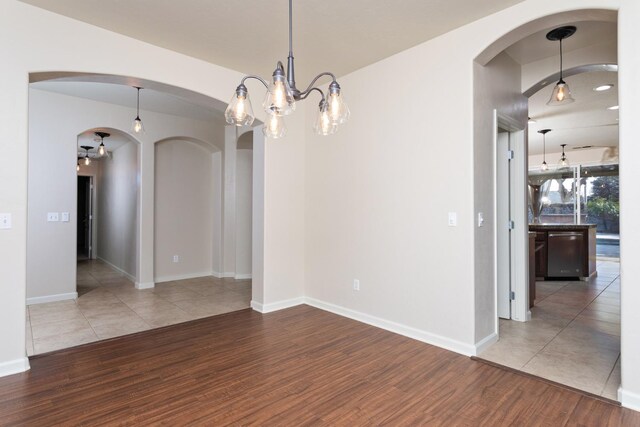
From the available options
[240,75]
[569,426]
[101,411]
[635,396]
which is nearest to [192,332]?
[101,411]

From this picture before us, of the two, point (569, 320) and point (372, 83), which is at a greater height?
point (372, 83)

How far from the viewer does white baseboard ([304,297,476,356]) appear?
3.03 meters

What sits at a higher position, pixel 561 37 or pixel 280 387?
pixel 561 37

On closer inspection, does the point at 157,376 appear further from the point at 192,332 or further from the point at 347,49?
the point at 347,49

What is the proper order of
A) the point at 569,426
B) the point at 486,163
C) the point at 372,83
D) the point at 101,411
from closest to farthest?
the point at 569,426 → the point at 101,411 → the point at 486,163 → the point at 372,83

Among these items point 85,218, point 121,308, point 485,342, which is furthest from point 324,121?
point 85,218

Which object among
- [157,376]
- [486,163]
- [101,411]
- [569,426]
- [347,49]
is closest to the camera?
[569,426]

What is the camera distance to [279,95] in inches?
73.9

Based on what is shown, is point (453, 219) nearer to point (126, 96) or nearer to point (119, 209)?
point (126, 96)

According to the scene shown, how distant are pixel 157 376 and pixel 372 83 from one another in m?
3.42

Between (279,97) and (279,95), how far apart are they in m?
0.01

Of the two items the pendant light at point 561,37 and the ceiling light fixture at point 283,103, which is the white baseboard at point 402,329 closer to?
the ceiling light fixture at point 283,103

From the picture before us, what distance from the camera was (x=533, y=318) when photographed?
396 centimetres

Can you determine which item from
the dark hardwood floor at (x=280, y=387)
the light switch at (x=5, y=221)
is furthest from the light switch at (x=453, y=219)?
the light switch at (x=5, y=221)
